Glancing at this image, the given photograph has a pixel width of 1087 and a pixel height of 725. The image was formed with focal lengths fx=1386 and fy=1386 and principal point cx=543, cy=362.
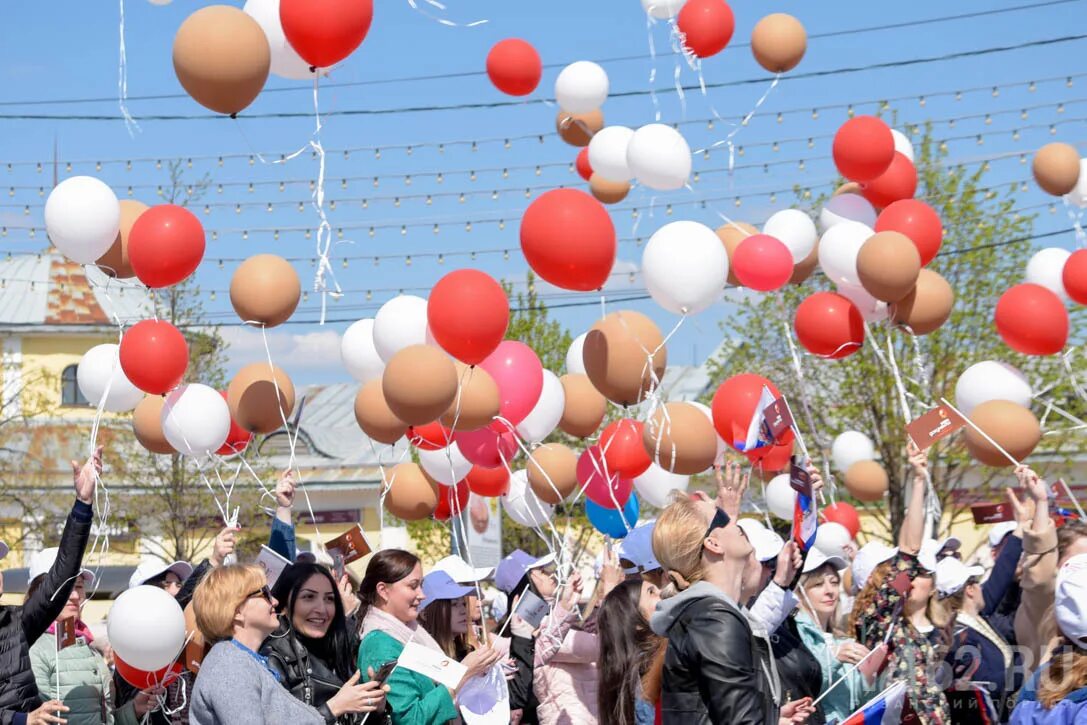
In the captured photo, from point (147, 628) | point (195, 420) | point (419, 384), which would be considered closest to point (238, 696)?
point (147, 628)

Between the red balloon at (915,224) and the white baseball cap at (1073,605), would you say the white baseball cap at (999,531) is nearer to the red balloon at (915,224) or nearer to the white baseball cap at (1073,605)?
the red balloon at (915,224)

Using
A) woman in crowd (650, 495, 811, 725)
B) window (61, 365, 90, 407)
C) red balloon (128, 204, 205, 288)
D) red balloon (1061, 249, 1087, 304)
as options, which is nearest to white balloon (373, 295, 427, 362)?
red balloon (128, 204, 205, 288)

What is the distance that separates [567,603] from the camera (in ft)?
23.0

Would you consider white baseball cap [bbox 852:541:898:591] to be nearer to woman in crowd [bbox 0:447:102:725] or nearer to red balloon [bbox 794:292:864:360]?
red balloon [bbox 794:292:864:360]

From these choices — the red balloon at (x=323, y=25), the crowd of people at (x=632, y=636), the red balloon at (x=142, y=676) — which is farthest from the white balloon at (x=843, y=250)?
the red balloon at (x=142, y=676)

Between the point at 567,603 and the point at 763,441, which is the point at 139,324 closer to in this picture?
the point at 567,603

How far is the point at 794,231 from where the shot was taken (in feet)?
28.1

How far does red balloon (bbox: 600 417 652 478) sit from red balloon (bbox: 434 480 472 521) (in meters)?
0.95

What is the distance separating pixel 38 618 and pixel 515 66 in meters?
4.56

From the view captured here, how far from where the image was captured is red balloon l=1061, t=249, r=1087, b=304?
27.8ft

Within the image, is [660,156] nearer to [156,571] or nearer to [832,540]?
[832,540]

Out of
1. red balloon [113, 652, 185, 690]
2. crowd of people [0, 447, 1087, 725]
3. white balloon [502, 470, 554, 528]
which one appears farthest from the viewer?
white balloon [502, 470, 554, 528]

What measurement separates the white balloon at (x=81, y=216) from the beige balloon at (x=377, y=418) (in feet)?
5.48

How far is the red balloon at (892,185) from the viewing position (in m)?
8.80
